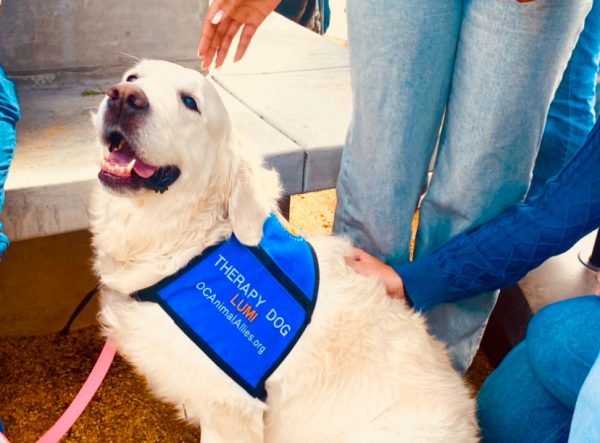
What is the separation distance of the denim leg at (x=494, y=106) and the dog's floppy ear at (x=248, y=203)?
0.50 m

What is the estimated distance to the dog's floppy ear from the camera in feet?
4.38

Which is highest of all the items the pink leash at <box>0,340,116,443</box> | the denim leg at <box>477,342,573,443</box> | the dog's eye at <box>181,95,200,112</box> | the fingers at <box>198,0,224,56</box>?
the fingers at <box>198,0,224,56</box>

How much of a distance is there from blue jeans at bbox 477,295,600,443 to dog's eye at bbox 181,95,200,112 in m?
0.89

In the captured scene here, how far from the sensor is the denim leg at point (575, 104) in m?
2.03

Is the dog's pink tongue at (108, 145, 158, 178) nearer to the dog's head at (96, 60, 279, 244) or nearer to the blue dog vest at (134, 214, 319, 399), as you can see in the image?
the dog's head at (96, 60, 279, 244)

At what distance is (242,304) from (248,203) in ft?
0.67

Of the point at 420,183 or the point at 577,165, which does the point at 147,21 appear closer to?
the point at 420,183

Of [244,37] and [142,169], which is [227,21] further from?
[142,169]

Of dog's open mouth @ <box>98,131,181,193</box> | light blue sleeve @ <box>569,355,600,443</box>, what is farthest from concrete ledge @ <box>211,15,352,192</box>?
light blue sleeve @ <box>569,355,600,443</box>

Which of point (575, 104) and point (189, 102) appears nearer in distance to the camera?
point (189, 102)

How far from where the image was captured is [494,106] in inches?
59.0

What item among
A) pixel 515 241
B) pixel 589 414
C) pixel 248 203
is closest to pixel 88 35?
pixel 248 203

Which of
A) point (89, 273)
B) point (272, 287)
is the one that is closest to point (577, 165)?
point (272, 287)

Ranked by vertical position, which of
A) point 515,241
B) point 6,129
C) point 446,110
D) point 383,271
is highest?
point 446,110
